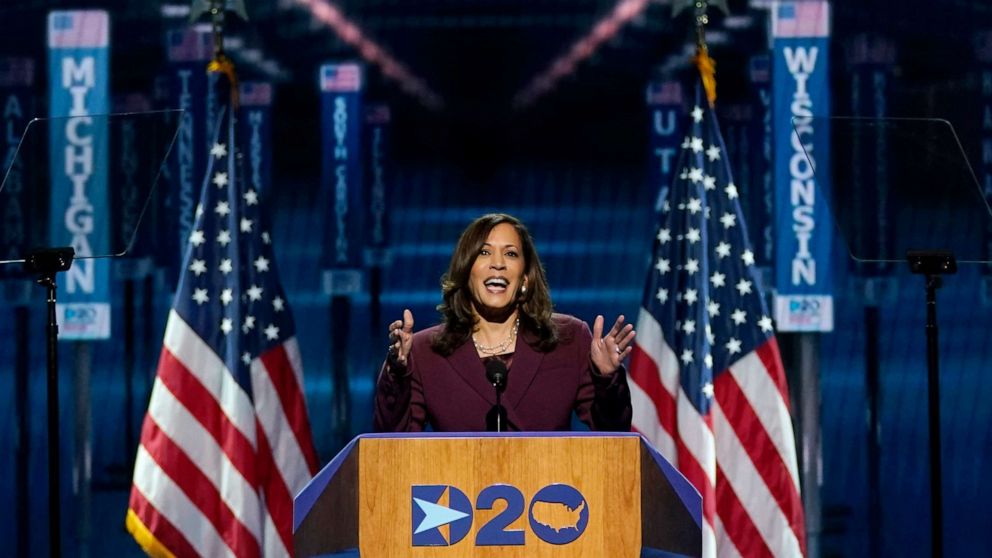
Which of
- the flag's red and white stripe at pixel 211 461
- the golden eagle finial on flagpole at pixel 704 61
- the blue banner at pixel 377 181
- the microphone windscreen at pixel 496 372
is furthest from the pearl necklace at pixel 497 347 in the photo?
the blue banner at pixel 377 181

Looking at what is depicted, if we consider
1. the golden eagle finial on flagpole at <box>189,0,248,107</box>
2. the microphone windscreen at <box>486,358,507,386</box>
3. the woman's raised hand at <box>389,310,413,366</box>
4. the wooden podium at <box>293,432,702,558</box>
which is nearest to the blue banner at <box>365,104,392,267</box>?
the golden eagle finial on flagpole at <box>189,0,248,107</box>

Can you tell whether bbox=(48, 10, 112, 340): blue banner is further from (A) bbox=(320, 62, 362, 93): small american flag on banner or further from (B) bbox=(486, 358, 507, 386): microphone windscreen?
(B) bbox=(486, 358, 507, 386): microphone windscreen

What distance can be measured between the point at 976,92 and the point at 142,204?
10.2 ft

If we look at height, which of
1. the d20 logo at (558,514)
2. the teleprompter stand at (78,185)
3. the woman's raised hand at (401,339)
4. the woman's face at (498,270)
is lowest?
the d20 logo at (558,514)

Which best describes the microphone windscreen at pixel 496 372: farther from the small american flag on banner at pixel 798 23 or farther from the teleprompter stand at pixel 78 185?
the small american flag on banner at pixel 798 23

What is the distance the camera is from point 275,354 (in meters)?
4.85

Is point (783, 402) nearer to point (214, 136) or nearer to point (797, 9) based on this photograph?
point (797, 9)

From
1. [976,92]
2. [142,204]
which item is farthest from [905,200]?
[142,204]

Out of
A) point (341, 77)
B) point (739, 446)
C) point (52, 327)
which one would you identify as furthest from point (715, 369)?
point (52, 327)

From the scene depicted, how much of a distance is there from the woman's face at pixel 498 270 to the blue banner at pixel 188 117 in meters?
2.19

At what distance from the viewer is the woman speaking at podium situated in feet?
10.6

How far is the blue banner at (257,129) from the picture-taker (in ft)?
17.1

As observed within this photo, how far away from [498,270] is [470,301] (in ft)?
0.34

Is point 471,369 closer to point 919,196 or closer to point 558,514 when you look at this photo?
point 558,514
